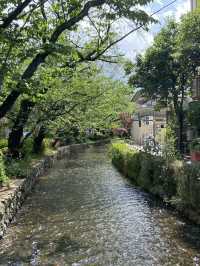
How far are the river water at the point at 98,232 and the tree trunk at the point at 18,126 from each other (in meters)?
4.04

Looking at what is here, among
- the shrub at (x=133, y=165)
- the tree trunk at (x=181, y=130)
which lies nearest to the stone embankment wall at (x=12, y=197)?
the shrub at (x=133, y=165)

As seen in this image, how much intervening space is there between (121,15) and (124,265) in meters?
7.08

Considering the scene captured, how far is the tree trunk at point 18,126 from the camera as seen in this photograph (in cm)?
A: 2111

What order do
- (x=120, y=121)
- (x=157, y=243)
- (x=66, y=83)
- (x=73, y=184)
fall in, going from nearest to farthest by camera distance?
(x=157, y=243) < (x=73, y=184) < (x=66, y=83) < (x=120, y=121)

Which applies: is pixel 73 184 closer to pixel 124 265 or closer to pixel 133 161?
pixel 133 161

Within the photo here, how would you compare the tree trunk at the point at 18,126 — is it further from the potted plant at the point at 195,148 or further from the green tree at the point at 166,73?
the potted plant at the point at 195,148

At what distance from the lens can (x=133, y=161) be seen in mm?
21422

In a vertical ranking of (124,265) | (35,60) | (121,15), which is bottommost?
(124,265)

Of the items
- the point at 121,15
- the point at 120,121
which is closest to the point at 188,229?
the point at 121,15

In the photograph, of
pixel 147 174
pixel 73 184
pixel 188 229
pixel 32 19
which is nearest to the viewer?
pixel 188 229

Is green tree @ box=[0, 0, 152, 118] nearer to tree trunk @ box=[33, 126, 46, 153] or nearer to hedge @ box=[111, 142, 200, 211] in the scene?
hedge @ box=[111, 142, 200, 211]

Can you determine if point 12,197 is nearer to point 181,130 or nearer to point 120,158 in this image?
point 181,130

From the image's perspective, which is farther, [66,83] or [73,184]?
[66,83]

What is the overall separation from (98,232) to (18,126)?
11.4 metres
